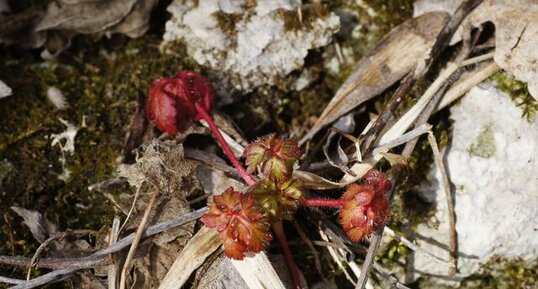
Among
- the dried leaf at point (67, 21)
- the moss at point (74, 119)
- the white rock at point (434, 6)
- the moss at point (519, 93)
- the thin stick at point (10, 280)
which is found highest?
the white rock at point (434, 6)

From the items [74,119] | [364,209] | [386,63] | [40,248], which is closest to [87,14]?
[74,119]

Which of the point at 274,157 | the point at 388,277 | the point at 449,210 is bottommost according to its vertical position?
the point at 388,277

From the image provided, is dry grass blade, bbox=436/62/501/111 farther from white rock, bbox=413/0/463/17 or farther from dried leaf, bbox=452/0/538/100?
white rock, bbox=413/0/463/17

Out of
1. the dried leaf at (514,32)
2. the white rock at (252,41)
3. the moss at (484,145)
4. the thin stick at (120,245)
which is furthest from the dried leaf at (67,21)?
the moss at (484,145)

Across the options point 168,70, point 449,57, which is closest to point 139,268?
point 168,70

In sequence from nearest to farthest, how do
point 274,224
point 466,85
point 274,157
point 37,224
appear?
point 274,157 < point 274,224 < point 37,224 < point 466,85

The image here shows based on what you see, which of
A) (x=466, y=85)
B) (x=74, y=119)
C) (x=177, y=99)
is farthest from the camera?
(x=74, y=119)

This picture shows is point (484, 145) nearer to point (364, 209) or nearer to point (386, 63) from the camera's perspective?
point (386, 63)

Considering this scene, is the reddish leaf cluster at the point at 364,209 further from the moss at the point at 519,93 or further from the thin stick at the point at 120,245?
the moss at the point at 519,93
